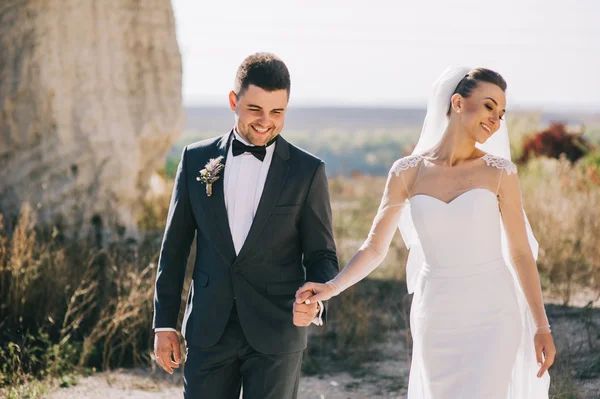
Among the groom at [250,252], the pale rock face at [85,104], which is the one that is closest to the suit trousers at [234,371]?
the groom at [250,252]

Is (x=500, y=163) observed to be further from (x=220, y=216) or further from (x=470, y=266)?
(x=220, y=216)

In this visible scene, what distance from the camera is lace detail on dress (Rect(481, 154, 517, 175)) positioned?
11.3 ft

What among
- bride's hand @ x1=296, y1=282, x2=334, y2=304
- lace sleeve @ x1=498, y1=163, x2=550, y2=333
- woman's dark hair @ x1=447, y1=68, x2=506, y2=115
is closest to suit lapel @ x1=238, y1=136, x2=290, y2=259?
bride's hand @ x1=296, y1=282, x2=334, y2=304

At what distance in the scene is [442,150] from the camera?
3.64 m

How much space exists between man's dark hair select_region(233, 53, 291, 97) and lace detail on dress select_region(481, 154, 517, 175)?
0.92m

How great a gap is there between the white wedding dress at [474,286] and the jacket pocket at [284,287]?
0.46ft

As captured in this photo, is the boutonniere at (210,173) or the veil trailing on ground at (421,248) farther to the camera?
the veil trailing on ground at (421,248)

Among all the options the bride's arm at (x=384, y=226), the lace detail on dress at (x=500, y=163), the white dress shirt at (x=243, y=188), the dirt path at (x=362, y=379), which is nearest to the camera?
the white dress shirt at (x=243, y=188)

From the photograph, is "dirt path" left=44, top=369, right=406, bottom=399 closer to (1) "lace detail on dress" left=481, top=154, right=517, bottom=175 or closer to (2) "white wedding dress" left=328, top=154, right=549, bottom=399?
(2) "white wedding dress" left=328, top=154, right=549, bottom=399

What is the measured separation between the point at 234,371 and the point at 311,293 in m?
0.44

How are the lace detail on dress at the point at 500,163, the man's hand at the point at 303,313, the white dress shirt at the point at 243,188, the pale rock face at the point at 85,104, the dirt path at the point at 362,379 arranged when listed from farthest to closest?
the pale rock face at the point at 85,104 < the dirt path at the point at 362,379 < the lace detail on dress at the point at 500,163 < the white dress shirt at the point at 243,188 < the man's hand at the point at 303,313

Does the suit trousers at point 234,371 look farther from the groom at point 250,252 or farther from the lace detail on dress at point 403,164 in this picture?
the lace detail on dress at point 403,164

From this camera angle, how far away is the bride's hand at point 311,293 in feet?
10.6

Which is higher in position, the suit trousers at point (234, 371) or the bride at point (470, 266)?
the bride at point (470, 266)
